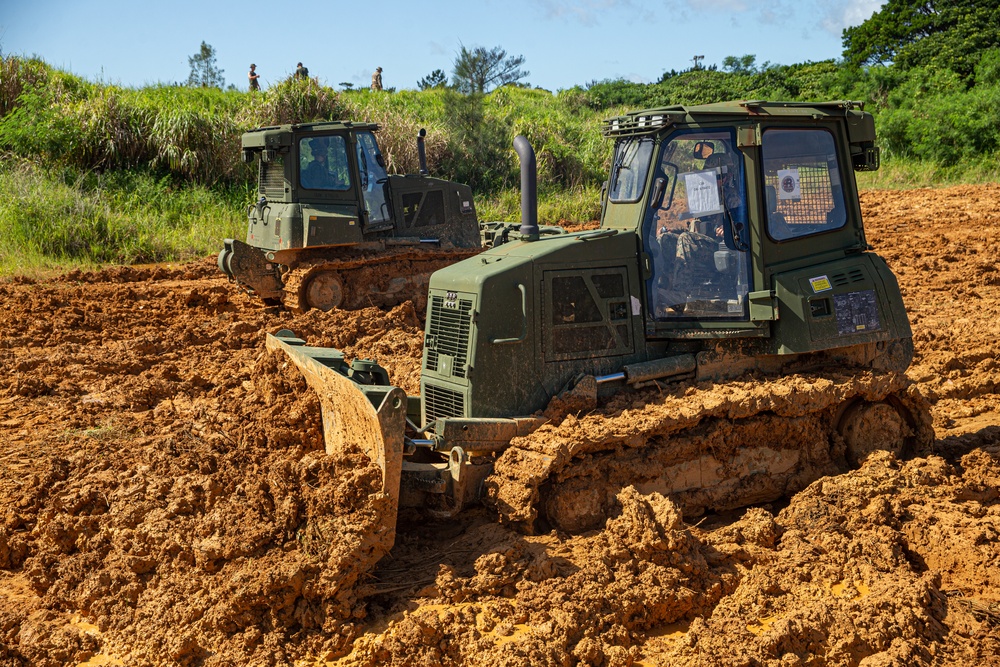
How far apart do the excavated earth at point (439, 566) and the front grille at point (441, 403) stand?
0.68 m

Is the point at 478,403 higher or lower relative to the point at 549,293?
lower

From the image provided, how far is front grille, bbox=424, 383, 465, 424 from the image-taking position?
5.88 metres

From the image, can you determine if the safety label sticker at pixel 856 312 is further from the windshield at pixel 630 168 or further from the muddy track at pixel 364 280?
the muddy track at pixel 364 280

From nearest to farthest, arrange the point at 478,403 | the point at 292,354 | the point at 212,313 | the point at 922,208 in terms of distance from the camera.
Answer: the point at 478,403, the point at 292,354, the point at 212,313, the point at 922,208

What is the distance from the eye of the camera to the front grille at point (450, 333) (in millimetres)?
5836

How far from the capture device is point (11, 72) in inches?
843

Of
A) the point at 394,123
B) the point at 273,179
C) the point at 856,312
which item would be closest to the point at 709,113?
the point at 856,312

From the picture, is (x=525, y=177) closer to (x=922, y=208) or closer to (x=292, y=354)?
(x=292, y=354)

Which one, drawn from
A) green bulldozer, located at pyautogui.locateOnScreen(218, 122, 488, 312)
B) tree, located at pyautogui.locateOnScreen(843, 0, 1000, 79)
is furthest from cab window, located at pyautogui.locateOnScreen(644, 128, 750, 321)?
tree, located at pyautogui.locateOnScreen(843, 0, 1000, 79)

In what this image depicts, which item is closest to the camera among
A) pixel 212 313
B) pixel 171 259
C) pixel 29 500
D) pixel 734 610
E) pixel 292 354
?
pixel 734 610

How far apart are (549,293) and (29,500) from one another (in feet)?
12.0

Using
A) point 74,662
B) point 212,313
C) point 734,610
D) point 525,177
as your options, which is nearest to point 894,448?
point 734,610

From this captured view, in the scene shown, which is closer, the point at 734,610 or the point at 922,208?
the point at 734,610

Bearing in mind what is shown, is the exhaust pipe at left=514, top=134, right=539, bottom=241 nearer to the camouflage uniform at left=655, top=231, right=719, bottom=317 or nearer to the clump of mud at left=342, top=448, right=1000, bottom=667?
the camouflage uniform at left=655, top=231, right=719, bottom=317
